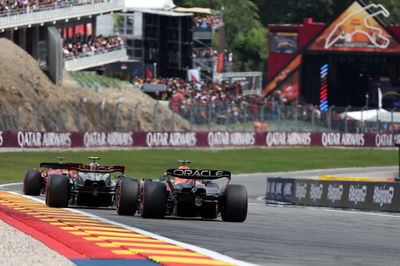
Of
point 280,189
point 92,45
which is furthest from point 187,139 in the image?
point 280,189

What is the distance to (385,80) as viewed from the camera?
84188mm

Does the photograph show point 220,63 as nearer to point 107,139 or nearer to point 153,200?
point 107,139

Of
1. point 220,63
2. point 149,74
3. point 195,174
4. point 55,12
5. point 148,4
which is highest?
point 148,4

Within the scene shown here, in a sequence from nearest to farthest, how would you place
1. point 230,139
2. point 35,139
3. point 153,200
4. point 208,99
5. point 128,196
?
point 153,200
point 128,196
point 35,139
point 230,139
point 208,99

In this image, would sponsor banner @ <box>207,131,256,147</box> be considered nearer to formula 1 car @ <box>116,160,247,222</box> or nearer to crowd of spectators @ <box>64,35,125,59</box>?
crowd of spectators @ <box>64,35,125,59</box>

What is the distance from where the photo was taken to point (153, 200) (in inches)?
750

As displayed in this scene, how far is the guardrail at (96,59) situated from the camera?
71688 mm

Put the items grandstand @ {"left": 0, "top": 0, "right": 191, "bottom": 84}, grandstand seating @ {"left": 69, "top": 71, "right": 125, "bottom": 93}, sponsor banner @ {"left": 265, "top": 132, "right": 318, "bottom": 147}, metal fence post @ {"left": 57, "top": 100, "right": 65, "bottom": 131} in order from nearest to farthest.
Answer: metal fence post @ {"left": 57, "top": 100, "right": 65, "bottom": 131} < grandstand @ {"left": 0, "top": 0, "right": 191, "bottom": 84} < grandstand seating @ {"left": 69, "top": 71, "right": 125, "bottom": 93} < sponsor banner @ {"left": 265, "top": 132, "right": 318, "bottom": 147}

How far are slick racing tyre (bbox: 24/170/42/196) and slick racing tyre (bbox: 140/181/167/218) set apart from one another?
309 inches

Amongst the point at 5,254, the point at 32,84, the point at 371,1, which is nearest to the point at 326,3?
the point at 371,1

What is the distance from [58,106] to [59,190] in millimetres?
34931

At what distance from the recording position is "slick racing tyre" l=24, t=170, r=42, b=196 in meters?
26.6

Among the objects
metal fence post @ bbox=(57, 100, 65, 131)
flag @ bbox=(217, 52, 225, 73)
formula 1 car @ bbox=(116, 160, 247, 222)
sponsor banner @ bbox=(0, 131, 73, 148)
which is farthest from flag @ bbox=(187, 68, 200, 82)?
formula 1 car @ bbox=(116, 160, 247, 222)

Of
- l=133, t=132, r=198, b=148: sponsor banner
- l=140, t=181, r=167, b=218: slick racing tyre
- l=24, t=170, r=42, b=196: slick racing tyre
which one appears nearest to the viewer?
l=140, t=181, r=167, b=218: slick racing tyre
